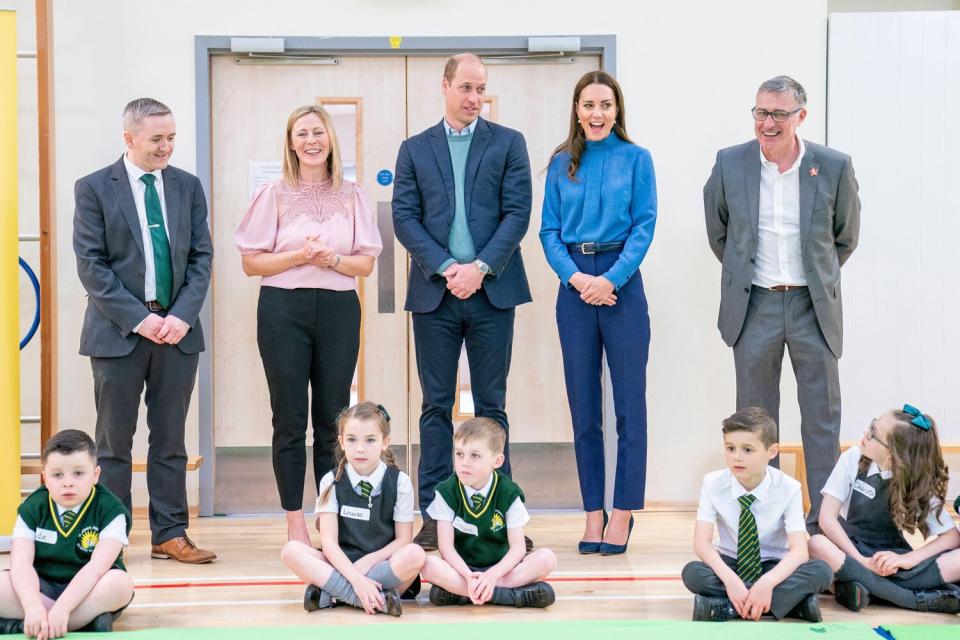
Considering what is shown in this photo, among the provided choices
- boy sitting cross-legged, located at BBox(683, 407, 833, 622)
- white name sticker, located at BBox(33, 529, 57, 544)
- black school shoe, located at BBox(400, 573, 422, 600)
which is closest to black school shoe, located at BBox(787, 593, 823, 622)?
boy sitting cross-legged, located at BBox(683, 407, 833, 622)

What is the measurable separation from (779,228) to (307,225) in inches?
63.4

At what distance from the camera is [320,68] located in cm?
441

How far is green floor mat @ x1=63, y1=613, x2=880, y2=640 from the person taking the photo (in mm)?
2621

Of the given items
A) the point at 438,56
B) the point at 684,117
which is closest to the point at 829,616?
the point at 684,117

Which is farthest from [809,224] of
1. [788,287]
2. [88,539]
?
[88,539]

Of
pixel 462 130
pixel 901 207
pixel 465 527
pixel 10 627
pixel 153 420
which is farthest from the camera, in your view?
pixel 901 207

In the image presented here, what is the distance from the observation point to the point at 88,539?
9.23 feet

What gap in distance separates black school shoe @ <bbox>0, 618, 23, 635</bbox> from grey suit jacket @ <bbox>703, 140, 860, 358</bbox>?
2.36m

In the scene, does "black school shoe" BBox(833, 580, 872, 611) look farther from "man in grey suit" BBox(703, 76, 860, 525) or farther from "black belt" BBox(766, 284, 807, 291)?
"black belt" BBox(766, 284, 807, 291)

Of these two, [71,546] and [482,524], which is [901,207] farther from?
[71,546]

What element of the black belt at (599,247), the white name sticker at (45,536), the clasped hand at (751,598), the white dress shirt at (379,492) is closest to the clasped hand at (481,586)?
the white dress shirt at (379,492)

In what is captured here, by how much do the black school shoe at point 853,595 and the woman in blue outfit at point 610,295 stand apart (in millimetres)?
824

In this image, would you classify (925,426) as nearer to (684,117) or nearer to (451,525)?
(451,525)

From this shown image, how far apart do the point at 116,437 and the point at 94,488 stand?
2.18ft
